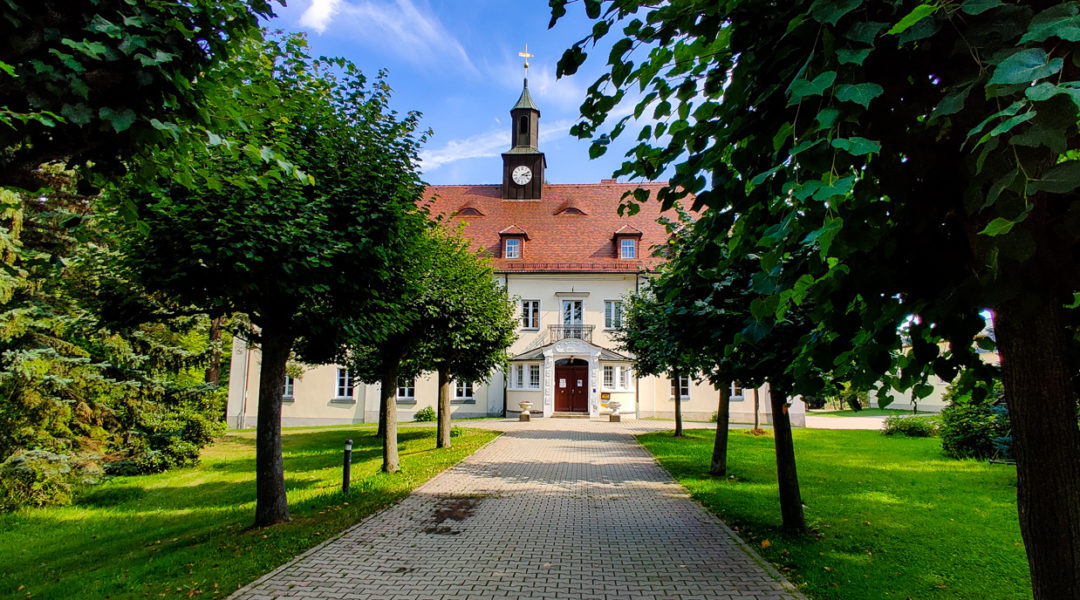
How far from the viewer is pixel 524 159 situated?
34969mm

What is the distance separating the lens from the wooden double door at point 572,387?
29391 mm

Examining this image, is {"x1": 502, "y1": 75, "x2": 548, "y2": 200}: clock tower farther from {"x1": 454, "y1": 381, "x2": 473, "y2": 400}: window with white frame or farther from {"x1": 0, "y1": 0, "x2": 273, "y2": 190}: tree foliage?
{"x1": 0, "y1": 0, "x2": 273, "y2": 190}: tree foliage

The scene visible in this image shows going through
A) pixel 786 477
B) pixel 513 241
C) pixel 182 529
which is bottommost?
pixel 182 529

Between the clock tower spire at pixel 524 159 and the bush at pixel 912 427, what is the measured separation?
22.7 meters

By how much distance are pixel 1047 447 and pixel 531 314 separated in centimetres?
2772

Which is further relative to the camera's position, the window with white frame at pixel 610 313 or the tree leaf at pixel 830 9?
the window with white frame at pixel 610 313

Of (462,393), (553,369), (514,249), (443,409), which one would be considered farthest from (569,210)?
(443,409)

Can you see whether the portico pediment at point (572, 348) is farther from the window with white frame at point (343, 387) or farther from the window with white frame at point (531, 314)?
the window with white frame at point (343, 387)

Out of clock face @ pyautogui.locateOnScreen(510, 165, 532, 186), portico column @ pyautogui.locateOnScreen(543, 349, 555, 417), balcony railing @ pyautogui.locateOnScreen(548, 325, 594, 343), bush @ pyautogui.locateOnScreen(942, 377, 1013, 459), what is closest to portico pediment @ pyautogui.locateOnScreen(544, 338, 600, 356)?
portico column @ pyautogui.locateOnScreen(543, 349, 555, 417)

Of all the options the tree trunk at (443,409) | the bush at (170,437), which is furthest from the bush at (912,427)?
the bush at (170,437)

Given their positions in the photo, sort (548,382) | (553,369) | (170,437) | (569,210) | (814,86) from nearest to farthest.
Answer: (814,86) → (170,437) → (548,382) → (553,369) → (569,210)

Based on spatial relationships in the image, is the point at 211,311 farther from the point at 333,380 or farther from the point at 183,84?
the point at 333,380

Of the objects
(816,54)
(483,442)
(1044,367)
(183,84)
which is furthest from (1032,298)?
(483,442)

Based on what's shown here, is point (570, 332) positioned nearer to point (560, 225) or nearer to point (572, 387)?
point (572, 387)
